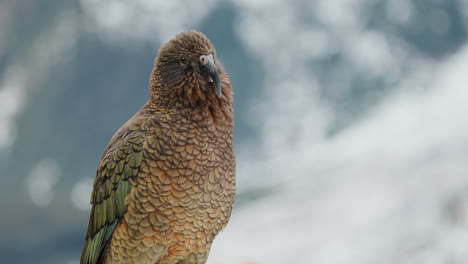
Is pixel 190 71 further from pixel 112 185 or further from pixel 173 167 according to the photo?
pixel 112 185

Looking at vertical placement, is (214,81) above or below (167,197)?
above

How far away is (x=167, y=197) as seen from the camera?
3203 millimetres

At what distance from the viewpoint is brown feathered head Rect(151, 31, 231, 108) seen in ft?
10.7

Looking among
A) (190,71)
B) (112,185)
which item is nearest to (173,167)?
(112,185)

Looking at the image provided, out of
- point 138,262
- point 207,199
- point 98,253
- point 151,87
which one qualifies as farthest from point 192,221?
point 151,87

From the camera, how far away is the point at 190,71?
10.8 ft

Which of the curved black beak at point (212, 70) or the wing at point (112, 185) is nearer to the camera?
the curved black beak at point (212, 70)

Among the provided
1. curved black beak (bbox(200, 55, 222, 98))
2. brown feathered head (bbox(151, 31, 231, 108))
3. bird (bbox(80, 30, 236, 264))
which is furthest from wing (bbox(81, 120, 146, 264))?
curved black beak (bbox(200, 55, 222, 98))

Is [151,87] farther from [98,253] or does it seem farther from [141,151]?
[98,253]

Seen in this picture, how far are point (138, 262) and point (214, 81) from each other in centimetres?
122

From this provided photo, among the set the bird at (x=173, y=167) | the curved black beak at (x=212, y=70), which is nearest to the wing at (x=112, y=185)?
the bird at (x=173, y=167)

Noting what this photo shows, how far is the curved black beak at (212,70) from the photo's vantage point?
321 cm

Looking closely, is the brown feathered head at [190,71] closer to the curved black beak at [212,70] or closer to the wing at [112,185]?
the curved black beak at [212,70]

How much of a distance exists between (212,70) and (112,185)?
972 mm
